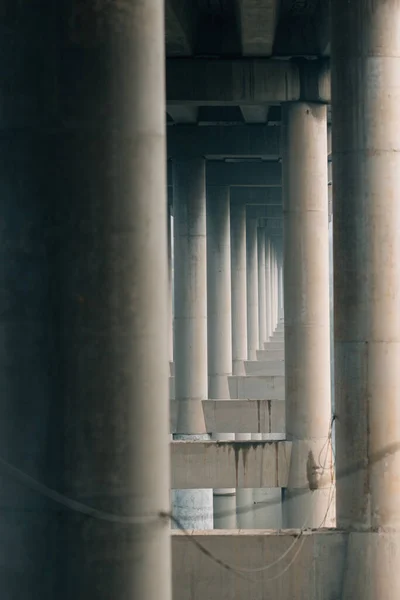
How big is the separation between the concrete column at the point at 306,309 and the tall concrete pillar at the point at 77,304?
20113 mm

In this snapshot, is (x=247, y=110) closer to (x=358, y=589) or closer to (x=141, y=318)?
(x=358, y=589)

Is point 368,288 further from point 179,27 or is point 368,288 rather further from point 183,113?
point 183,113

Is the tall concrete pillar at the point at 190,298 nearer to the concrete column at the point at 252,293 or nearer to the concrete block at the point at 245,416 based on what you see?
the concrete block at the point at 245,416

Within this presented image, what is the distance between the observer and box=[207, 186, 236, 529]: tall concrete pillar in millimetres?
46188

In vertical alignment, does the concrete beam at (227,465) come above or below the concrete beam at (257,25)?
below

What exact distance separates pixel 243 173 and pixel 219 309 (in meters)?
5.57

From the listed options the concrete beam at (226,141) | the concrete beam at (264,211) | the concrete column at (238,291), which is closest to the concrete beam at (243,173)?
the concrete beam at (226,141)

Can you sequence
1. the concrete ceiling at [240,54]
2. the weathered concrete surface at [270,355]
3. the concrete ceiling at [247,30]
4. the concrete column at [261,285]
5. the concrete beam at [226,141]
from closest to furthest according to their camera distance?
the concrete ceiling at [247,30]
the concrete ceiling at [240,54]
the concrete beam at [226,141]
the weathered concrete surface at [270,355]
the concrete column at [261,285]

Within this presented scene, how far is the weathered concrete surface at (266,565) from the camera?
17438 mm

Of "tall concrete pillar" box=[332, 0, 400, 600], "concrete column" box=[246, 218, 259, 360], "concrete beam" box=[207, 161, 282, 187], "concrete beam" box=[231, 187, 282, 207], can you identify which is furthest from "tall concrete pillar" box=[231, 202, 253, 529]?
"tall concrete pillar" box=[332, 0, 400, 600]

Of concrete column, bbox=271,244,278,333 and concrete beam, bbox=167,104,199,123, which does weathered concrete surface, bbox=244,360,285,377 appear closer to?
concrete beam, bbox=167,104,199,123

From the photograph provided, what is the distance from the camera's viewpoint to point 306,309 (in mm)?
27859

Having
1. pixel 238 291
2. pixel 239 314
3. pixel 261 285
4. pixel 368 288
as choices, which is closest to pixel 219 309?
pixel 239 314

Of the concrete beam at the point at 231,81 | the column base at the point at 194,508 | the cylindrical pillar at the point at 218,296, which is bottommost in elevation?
the column base at the point at 194,508
